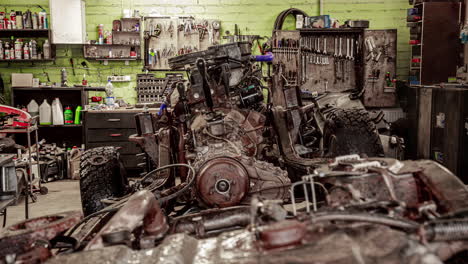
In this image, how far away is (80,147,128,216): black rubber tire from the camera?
4.04 m

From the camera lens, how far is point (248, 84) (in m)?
4.36

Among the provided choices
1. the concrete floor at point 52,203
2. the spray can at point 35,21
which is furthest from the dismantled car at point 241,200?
the spray can at point 35,21

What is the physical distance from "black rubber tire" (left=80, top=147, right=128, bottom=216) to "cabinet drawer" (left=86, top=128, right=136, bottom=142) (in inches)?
136

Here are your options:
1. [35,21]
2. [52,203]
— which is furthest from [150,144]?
[35,21]

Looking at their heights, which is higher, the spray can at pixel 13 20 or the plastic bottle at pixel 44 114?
the spray can at pixel 13 20

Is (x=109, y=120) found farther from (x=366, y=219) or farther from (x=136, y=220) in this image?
(x=366, y=219)

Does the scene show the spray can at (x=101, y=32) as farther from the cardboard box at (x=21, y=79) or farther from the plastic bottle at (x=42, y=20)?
the cardboard box at (x=21, y=79)

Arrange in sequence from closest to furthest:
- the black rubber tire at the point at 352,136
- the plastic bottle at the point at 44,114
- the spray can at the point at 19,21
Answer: the black rubber tire at the point at 352,136, the plastic bottle at the point at 44,114, the spray can at the point at 19,21

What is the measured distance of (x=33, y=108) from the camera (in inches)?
326

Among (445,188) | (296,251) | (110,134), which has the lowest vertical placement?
(110,134)

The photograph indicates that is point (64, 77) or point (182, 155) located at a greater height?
point (64, 77)

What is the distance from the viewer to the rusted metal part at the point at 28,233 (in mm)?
1998

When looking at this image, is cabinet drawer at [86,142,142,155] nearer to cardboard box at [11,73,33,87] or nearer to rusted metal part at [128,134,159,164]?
cardboard box at [11,73,33,87]

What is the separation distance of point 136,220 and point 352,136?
128 inches
